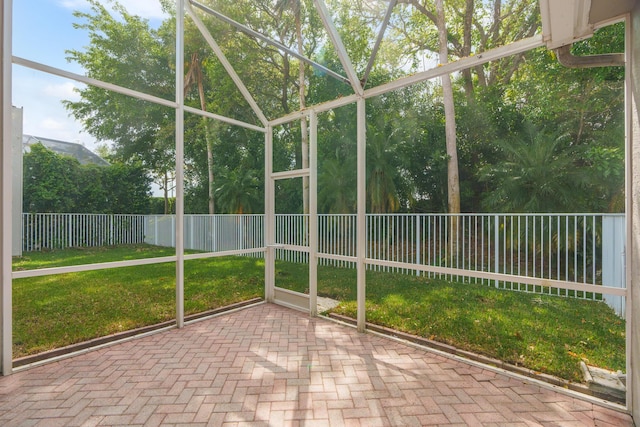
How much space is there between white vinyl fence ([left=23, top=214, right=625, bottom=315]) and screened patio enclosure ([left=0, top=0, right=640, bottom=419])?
0.65 ft

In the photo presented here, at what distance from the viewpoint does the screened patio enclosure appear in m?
2.02

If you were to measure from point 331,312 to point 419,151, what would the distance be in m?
2.82

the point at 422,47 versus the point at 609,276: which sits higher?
the point at 422,47

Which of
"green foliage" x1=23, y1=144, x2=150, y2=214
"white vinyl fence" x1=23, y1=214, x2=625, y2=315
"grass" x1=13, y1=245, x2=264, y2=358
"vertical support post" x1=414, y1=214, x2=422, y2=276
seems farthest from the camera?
"vertical support post" x1=414, y1=214, x2=422, y2=276

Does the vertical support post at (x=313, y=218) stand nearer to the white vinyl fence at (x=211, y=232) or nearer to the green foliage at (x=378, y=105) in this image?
the green foliage at (x=378, y=105)

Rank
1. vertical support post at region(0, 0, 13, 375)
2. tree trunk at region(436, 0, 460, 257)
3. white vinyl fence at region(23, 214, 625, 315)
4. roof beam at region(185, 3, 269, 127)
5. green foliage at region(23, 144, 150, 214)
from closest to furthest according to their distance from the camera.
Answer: vertical support post at region(0, 0, 13, 375) → green foliage at region(23, 144, 150, 214) → white vinyl fence at region(23, 214, 625, 315) → roof beam at region(185, 3, 269, 127) → tree trunk at region(436, 0, 460, 257)

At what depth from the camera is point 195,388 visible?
240 centimetres

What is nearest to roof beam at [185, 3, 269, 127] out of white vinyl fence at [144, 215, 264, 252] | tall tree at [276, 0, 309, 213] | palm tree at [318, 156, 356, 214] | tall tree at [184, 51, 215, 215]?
tall tree at [184, 51, 215, 215]

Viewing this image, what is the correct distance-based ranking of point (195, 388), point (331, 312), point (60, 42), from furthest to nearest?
point (331, 312), point (60, 42), point (195, 388)

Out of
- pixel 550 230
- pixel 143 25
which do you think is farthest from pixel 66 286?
pixel 550 230

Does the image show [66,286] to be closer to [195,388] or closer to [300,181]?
[195,388]

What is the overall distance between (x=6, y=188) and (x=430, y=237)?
15.3 ft

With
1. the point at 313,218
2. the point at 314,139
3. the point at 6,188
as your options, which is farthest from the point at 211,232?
the point at 6,188

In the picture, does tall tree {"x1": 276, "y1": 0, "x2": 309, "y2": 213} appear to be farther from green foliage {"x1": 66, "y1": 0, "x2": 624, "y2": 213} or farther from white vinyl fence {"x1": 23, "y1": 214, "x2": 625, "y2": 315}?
white vinyl fence {"x1": 23, "y1": 214, "x2": 625, "y2": 315}
